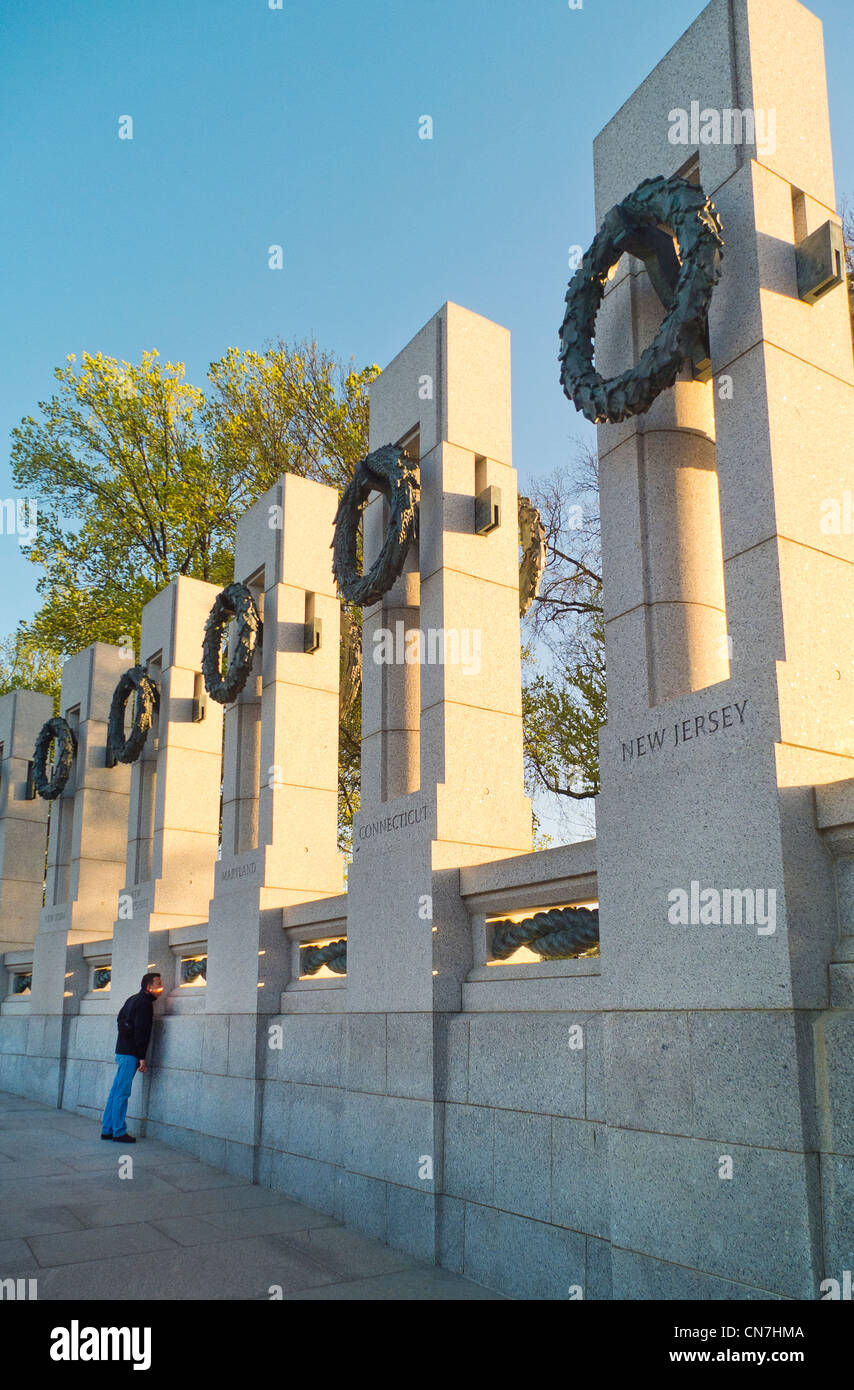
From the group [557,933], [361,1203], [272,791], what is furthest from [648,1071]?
[272,791]

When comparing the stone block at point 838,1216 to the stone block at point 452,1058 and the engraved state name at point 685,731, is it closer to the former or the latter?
the engraved state name at point 685,731

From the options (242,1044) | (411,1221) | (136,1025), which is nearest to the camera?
(411,1221)

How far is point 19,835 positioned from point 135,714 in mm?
6025

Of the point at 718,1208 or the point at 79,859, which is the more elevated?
the point at 79,859

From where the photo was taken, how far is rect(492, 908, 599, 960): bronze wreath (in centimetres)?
648

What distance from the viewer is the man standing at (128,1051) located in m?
11.8

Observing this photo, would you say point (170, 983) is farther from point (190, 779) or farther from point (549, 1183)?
point (549, 1183)

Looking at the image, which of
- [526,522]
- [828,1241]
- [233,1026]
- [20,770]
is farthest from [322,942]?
[20,770]

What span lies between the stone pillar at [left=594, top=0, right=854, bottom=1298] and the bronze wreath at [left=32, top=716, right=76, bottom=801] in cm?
1280

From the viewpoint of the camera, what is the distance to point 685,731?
17.8 ft

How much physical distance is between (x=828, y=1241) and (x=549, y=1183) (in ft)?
6.71

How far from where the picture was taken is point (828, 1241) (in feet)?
13.8

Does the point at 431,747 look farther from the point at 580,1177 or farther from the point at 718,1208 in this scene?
the point at 718,1208

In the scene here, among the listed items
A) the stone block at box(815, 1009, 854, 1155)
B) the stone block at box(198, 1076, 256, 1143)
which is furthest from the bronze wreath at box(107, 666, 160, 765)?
the stone block at box(815, 1009, 854, 1155)
